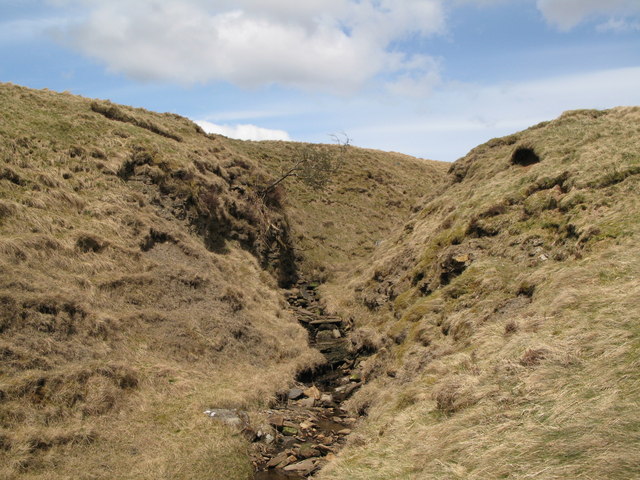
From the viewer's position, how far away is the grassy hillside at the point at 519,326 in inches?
298

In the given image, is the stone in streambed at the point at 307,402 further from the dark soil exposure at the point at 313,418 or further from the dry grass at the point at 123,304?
the dry grass at the point at 123,304

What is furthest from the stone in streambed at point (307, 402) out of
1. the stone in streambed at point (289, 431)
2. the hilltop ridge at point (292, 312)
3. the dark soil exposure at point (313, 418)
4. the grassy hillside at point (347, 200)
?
the grassy hillside at point (347, 200)

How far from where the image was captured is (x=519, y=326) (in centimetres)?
1273

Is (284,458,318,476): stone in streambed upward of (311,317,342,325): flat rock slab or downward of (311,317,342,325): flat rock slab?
downward

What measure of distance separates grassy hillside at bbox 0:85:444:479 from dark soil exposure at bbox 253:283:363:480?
29.3 inches

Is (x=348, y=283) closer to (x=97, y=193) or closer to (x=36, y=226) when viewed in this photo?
(x=97, y=193)

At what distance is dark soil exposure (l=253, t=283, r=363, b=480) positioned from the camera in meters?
12.6

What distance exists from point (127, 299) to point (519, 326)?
48.0 ft

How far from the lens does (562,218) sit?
18047 mm

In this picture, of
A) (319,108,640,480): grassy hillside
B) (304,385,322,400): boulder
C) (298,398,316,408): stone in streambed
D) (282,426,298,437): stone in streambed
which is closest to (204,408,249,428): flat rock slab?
(282,426,298,437): stone in streambed

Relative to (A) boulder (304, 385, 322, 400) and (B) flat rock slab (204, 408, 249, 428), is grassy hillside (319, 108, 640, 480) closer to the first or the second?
(A) boulder (304, 385, 322, 400)

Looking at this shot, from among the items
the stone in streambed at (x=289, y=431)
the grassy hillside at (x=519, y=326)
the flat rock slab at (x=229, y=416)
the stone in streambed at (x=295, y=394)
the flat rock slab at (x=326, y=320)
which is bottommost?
the stone in streambed at (x=289, y=431)

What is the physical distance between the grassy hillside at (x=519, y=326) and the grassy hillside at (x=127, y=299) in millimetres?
4729

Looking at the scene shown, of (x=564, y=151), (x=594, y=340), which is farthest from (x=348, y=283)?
(x=594, y=340)
